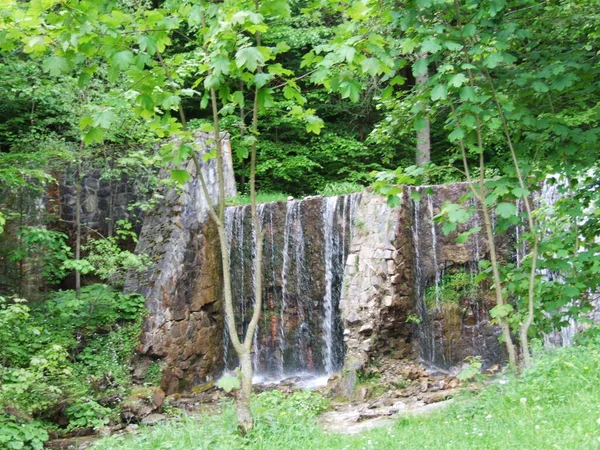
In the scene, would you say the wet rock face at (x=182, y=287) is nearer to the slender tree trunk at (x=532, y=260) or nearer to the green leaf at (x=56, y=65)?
the slender tree trunk at (x=532, y=260)

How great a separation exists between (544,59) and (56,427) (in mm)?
7091

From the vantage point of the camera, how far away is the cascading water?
10.5 m

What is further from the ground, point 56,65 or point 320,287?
point 56,65

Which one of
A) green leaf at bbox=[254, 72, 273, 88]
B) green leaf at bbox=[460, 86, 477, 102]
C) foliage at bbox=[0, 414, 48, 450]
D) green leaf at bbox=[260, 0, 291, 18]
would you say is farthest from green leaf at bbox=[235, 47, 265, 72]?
foliage at bbox=[0, 414, 48, 450]

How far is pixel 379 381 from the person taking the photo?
28.9 ft

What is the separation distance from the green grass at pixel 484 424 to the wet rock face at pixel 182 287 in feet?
18.9

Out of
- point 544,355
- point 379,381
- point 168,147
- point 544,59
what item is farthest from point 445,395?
A: point 168,147

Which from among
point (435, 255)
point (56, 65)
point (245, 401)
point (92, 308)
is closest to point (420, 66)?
point (56, 65)

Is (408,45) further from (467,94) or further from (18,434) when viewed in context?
(18,434)

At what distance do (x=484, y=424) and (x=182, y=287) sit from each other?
755 centimetres

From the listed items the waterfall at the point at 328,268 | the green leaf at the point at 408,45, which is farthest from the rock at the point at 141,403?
the green leaf at the point at 408,45

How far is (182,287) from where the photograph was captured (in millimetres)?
10594

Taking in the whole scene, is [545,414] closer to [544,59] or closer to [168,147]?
[544,59]

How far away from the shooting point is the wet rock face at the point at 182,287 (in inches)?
403
